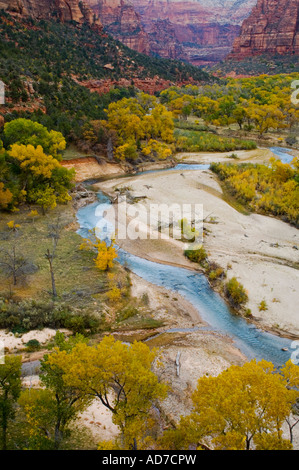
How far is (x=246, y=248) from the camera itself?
99.8 ft

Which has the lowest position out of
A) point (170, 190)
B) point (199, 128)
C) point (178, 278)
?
point (178, 278)

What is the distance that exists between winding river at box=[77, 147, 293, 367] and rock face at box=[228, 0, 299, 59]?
176801 mm

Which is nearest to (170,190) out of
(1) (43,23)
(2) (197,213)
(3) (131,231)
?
(2) (197,213)

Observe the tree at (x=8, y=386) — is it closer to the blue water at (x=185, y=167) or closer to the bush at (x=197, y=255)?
the bush at (x=197, y=255)

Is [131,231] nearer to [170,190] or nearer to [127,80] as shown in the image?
[170,190]

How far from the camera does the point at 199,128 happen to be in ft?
263

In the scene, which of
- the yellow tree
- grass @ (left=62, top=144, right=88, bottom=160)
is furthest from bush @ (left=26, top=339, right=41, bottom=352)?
the yellow tree

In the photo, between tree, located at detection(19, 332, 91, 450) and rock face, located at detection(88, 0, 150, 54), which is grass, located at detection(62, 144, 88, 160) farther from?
rock face, located at detection(88, 0, 150, 54)

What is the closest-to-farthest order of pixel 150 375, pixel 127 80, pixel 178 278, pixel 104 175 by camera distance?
1. pixel 150 375
2. pixel 178 278
3. pixel 104 175
4. pixel 127 80

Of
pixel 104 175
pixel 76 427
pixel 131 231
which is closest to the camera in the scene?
pixel 76 427

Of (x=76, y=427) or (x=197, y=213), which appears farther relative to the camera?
(x=197, y=213)

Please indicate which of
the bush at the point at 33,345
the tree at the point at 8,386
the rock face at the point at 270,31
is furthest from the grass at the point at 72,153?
the rock face at the point at 270,31

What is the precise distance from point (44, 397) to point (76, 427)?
9.29 feet

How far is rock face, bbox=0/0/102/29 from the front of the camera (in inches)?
3100
